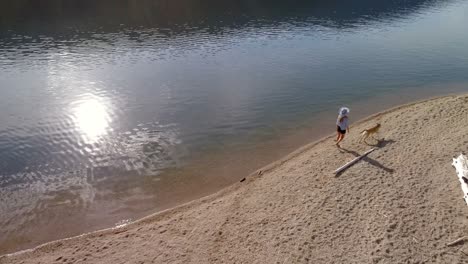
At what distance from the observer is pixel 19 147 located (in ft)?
63.2

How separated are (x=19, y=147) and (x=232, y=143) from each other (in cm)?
1047

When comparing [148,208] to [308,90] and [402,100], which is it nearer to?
[308,90]

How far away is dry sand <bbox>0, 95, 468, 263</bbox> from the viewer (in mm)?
10812

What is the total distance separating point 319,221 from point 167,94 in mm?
16836

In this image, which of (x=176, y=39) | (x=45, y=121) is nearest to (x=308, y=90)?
(x=45, y=121)

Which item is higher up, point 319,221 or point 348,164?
point 348,164

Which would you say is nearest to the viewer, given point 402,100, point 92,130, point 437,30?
point 92,130

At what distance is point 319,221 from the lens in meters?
11.9

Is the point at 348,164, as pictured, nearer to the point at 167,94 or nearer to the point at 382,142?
the point at 382,142

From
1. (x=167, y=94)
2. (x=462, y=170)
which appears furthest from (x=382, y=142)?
(x=167, y=94)

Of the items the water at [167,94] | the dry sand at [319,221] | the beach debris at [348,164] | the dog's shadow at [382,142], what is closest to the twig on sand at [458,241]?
the dry sand at [319,221]

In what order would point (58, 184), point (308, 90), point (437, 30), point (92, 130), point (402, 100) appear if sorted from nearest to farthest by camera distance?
point (58, 184)
point (92, 130)
point (402, 100)
point (308, 90)
point (437, 30)

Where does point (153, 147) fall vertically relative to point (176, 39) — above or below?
below

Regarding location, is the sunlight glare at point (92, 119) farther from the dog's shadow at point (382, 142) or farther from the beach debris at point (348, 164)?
the dog's shadow at point (382, 142)
